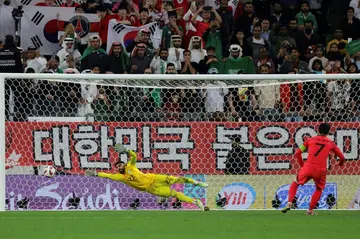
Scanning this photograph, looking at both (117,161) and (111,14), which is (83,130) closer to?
(117,161)

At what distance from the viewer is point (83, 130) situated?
50.9ft

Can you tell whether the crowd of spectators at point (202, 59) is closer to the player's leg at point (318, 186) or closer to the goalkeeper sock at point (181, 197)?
the goalkeeper sock at point (181, 197)

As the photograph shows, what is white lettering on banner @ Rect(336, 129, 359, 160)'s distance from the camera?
15742 millimetres

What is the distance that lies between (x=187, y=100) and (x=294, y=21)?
4902 millimetres

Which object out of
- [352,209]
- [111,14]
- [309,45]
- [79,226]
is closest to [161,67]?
[111,14]

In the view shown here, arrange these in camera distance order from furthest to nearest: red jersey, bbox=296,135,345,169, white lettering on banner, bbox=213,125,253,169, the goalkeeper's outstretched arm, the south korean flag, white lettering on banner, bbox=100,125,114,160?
the south korean flag < white lettering on banner, bbox=213,125,253,169 < white lettering on banner, bbox=100,125,114,160 < the goalkeeper's outstretched arm < red jersey, bbox=296,135,345,169

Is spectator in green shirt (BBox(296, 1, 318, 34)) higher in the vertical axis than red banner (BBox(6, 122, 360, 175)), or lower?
higher

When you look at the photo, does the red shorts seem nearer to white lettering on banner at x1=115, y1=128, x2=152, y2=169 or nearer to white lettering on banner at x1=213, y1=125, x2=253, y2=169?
white lettering on banner at x1=213, y1=125, x2=253, y2=169

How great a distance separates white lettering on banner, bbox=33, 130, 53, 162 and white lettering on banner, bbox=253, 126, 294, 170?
11.0 feet

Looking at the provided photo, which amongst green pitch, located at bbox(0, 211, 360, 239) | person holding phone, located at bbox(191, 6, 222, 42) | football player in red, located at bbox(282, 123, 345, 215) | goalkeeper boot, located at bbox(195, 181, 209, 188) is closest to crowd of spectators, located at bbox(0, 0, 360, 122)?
person holding phone, located at bbox(191, 6, 222, 42)

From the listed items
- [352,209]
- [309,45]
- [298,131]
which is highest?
[309,45]

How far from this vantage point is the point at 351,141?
15773 mm

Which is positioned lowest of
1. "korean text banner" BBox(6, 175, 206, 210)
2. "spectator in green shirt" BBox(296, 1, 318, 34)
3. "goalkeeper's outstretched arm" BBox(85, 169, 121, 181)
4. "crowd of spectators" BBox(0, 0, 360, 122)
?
"korean text banner" BBox(6, 175, 206, 210)

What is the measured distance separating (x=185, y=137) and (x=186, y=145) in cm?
13
